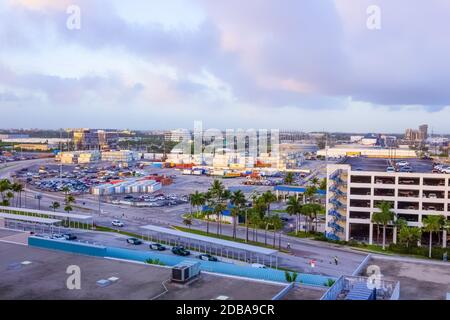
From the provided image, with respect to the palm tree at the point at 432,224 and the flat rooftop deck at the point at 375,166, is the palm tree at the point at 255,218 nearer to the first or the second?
the flat rooftop deck at the point at 375,166

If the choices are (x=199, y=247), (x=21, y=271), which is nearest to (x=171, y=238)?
(x=199, y=247)

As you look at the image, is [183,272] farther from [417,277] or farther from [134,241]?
[134,241]

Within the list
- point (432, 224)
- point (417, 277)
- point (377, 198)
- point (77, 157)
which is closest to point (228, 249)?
point (377, 198)

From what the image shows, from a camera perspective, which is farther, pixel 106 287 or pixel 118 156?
pixel 118 156

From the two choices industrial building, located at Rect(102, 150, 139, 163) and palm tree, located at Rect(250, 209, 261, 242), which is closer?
palm tree, located at Rect(250, 209, 261, 242)

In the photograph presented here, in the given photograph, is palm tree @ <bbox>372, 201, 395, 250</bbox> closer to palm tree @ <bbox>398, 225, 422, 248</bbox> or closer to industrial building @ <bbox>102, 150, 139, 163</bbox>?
palm tree @ <bbox>398, 225, 422, 248</bbox>

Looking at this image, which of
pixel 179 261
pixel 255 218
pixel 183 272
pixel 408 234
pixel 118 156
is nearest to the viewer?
pixel 183 272

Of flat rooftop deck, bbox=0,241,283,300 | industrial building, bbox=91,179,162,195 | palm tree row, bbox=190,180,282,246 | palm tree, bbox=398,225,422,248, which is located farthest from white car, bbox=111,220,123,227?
palm tree, bbox=398,225,422,248
